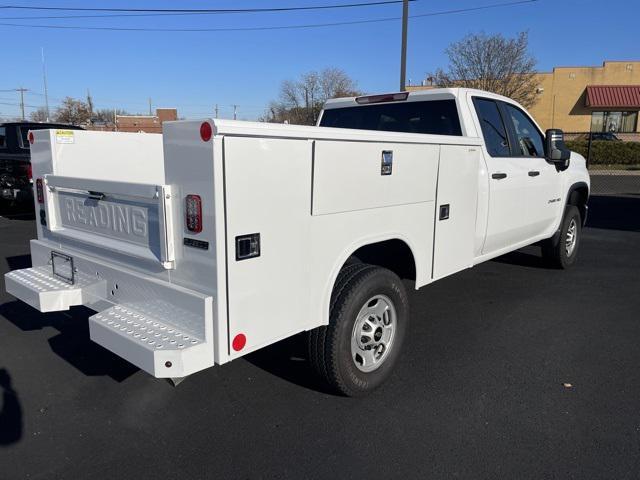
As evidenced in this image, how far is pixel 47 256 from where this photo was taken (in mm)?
3863

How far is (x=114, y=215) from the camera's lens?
3189mm

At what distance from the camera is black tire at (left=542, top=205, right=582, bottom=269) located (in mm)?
6648

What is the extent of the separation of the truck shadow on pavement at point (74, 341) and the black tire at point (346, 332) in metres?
1.58

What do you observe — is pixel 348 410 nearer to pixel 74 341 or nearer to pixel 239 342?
pixel 239 342

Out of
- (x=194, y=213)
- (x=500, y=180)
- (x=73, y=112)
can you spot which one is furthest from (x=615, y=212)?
(x=73, y=112)

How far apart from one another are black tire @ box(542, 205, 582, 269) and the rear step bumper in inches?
214

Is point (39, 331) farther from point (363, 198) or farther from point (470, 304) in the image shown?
point (470, 304)

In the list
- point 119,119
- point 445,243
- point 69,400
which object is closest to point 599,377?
point 445,243

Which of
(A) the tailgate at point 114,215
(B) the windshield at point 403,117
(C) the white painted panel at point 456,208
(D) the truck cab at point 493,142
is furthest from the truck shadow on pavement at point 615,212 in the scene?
(A) the tailgate at point 114,215

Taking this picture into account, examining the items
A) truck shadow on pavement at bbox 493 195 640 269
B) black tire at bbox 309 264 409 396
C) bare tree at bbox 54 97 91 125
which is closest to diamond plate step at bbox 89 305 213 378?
black tire at bbox 309 264 409 396

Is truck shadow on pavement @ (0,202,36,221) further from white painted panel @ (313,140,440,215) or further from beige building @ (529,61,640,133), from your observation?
beige building @ (529,61,640,133)

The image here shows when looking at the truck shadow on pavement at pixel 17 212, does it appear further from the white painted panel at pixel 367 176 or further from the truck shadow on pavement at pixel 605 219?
the white painted panel at pixel 367 176

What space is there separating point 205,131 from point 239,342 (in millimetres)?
1033

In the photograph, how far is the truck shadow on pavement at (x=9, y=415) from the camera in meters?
3.06
